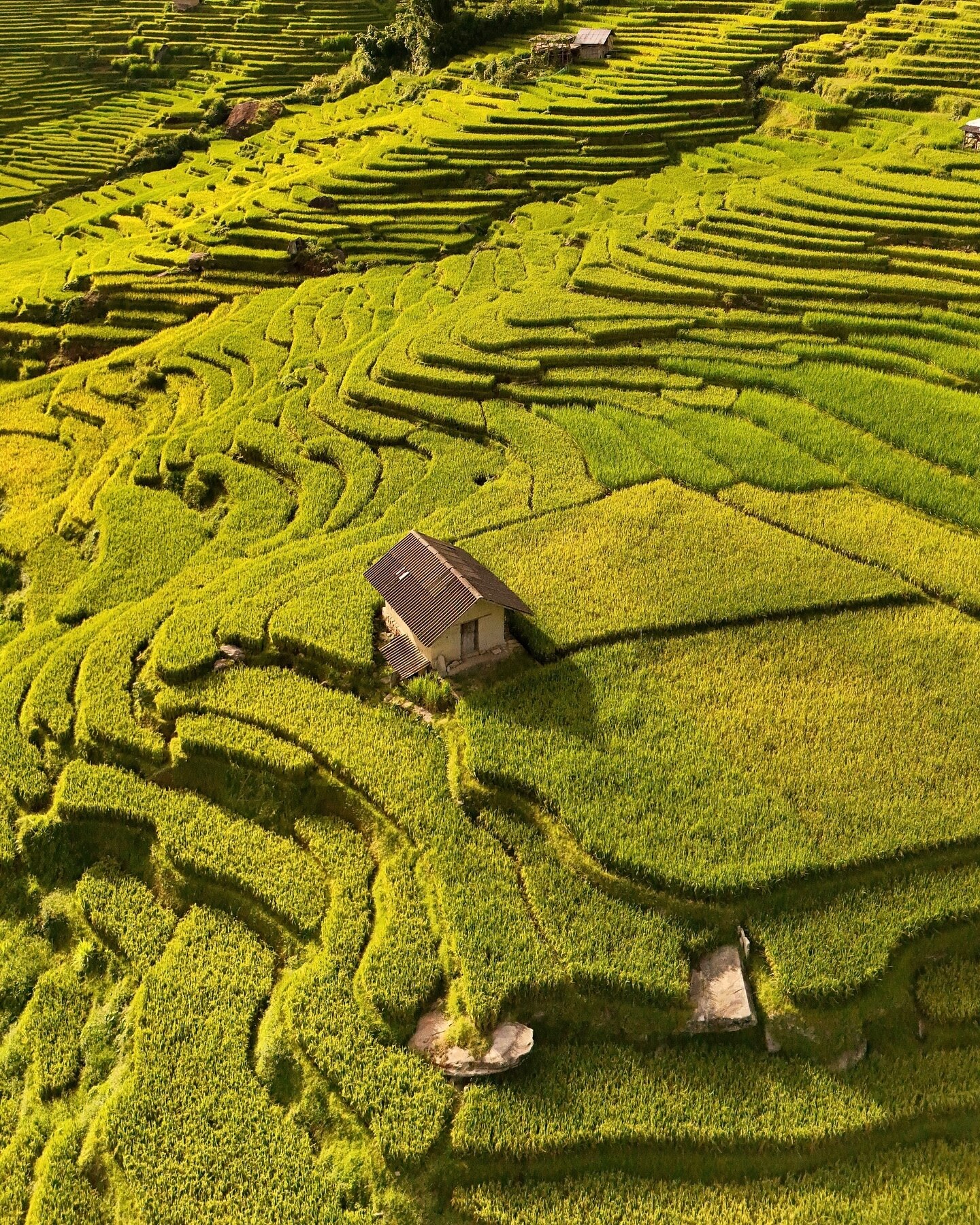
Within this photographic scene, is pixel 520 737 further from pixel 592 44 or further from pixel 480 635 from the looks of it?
pixel 592 44

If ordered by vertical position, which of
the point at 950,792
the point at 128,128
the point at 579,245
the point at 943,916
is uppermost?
the point at 128,128

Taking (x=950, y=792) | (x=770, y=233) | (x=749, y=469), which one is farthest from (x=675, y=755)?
(x=770, y=233)

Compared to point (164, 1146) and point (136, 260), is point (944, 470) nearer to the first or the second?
point (164, 1146)

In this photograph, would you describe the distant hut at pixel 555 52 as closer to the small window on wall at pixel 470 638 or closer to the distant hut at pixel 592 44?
the distant hut at pixel 592 44

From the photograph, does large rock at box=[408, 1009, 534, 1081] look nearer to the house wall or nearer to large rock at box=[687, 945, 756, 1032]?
large rock at box=[687, 945, 756, 1032]

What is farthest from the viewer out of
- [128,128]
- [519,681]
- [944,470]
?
[128,128]

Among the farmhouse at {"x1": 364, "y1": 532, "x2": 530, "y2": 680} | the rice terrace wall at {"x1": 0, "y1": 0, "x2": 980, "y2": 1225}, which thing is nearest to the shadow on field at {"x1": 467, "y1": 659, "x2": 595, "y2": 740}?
the rice terrace wall at {"x1": 0, "y1": 0, "x2": 980, "y2": 1225}

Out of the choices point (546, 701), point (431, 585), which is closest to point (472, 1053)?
point (546, 701)
